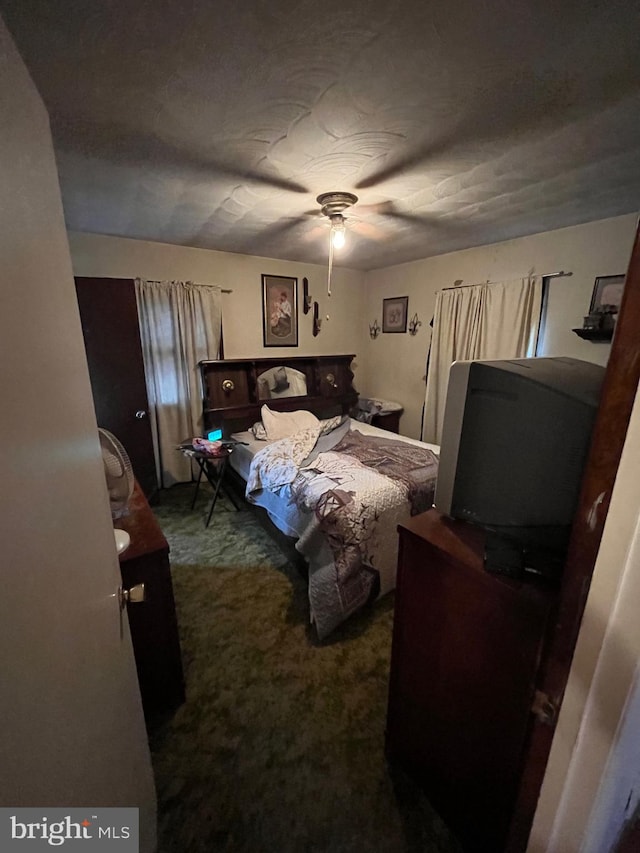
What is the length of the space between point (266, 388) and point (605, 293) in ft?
9.97

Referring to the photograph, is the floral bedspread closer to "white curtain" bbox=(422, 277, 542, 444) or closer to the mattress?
the mattress

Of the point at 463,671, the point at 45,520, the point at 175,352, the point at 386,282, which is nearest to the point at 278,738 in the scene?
the point at 463,671

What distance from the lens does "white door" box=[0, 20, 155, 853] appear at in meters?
0.40

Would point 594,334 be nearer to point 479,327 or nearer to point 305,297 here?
point 479,327

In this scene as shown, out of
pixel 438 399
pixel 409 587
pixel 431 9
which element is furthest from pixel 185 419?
pixel 431 9

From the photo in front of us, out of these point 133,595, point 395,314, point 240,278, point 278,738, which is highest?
point 240,278

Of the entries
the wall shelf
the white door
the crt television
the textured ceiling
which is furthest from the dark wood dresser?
the wall shelf

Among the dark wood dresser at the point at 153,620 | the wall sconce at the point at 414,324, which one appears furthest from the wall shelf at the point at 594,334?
the dark wood dresser at the point at 153,620

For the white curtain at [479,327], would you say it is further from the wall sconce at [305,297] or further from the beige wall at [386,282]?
the wall sconce at [305,297]

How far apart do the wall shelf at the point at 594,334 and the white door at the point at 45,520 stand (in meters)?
3.07

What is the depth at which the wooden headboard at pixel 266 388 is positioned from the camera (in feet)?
11.1

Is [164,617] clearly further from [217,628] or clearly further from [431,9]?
[431,9]

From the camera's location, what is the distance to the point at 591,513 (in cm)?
45

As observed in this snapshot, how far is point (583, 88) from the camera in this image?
3.68 feet
